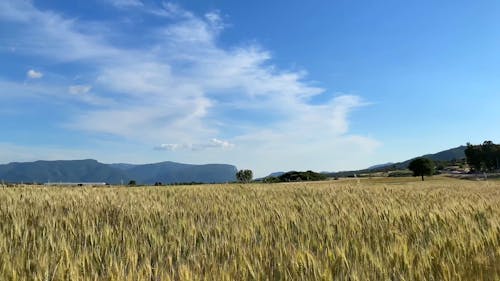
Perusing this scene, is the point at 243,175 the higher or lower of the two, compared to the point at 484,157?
lower

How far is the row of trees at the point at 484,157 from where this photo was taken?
144 meters

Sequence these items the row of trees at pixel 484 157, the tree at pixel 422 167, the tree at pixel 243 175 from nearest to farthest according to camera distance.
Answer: the tree at pixel 422 167 → the tree at pixel 243 175 → the row of trees at pixel 484 157

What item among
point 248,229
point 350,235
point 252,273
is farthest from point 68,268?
point 350,235

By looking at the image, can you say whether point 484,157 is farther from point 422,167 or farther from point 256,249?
point 256,249

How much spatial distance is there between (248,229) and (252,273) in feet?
5.67

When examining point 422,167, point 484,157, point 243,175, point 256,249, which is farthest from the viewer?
point 484,157

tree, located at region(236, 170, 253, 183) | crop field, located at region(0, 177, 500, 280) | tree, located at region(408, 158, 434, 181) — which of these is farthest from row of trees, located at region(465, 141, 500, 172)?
crop field, located at region(0, 177, 500, 280)

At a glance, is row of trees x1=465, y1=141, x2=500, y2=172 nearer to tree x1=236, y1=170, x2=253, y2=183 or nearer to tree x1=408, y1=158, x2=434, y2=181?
tree x1=408, y1=158, x2=434, y2=181

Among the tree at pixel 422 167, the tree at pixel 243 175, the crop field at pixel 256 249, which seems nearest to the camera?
the crop field at pixel 256 249

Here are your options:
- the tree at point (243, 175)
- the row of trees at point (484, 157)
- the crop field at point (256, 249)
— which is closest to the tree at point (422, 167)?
the row of trees at point (484, 157)

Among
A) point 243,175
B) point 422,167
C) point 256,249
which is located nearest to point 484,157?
point 422,167

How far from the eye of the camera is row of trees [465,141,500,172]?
144m

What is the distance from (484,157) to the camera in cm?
14412

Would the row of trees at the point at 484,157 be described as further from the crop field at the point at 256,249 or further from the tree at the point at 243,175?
the crop field at the point at 256,249
